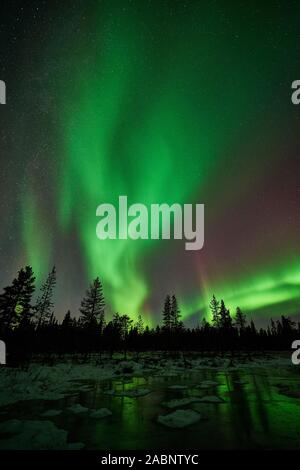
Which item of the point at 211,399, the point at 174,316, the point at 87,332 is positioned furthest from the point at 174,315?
the point at 211,399

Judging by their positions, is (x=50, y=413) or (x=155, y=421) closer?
(x=155, y=421)

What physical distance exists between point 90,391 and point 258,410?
944cm

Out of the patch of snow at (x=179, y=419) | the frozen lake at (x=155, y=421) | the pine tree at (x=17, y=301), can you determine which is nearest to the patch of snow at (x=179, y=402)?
the frozen lake at (x=155, y=421)

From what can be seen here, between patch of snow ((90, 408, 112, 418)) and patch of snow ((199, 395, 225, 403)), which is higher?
patch of snow ((90, 408, 112, 418))

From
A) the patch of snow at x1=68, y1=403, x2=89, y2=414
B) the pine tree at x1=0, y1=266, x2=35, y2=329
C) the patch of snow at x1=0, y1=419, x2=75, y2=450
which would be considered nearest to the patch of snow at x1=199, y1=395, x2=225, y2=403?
the patch of snow at x1=68, y1=403, x2=89, y2=414

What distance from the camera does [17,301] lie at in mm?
29781

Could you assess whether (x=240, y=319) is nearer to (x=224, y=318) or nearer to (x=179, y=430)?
(x=224, y=318)

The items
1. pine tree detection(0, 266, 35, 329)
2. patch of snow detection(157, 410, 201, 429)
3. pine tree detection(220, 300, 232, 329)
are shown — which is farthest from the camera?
pine tree detection(220, 300, 232, 329)

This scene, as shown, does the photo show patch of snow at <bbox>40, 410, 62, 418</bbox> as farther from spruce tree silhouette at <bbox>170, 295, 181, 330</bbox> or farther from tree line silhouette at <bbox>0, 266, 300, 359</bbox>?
spruce tree silhouette at <bbox>170, 295, 181, 330</bbox>

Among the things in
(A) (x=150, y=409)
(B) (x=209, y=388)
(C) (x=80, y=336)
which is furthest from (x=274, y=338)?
(A) (x=150, y=409)

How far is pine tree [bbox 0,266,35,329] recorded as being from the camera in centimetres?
2855

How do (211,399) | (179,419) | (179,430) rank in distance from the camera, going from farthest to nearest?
(211,399) → (179,419) → (179,430)

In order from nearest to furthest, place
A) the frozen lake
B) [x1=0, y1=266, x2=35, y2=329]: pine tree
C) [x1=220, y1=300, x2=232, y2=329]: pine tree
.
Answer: the frozen lake, [x1=0, y1=266, x2=35, y2=329]: pine tree, [x1=220, y1=300, x2=232, y2=329]: pine tree
